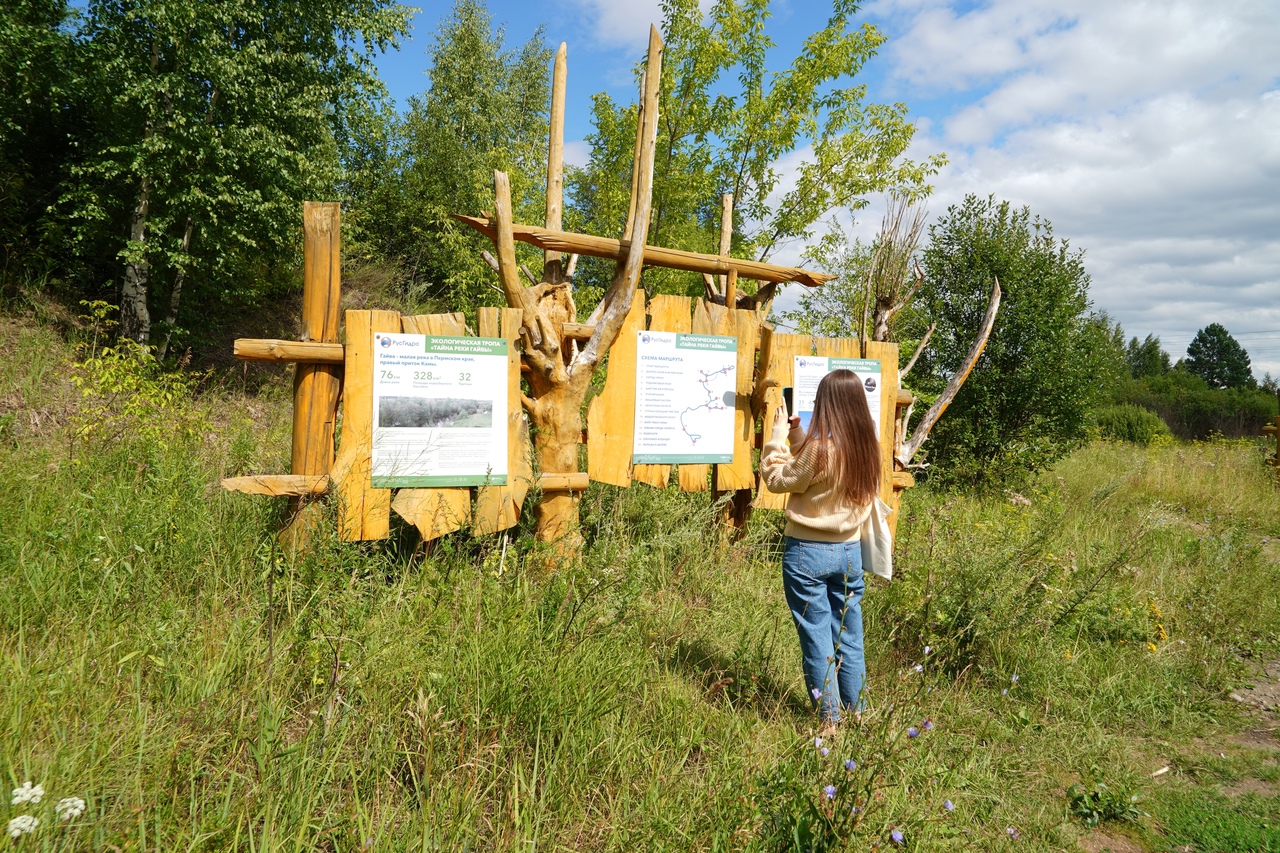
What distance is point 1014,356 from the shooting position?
9.48 metres

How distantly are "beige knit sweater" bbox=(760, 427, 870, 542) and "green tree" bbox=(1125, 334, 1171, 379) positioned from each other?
260 ft

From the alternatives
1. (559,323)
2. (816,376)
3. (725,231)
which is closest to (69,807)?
(559,323)

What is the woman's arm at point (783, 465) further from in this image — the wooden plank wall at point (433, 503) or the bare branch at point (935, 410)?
the bare branch at point (935, 410)

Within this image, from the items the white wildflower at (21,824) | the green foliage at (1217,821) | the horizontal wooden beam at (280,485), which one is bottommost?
the green foliage at (1217,821)

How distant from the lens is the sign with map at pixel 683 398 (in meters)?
5.03

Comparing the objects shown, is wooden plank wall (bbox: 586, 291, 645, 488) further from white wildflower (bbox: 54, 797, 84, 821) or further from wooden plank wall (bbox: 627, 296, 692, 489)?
white wildflower (bbox: 54, 797, 84, 821)

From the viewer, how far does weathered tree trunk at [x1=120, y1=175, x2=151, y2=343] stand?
31.8 ft

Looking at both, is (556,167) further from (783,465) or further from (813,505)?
(813,505)

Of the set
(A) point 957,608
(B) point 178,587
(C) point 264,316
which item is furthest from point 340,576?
(C) point 264,316

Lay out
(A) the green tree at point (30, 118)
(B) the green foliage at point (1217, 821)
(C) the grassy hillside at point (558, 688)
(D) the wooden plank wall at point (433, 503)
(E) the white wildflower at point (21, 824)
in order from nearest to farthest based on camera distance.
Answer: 1. (E) the white wildflower at point (21, 824)
2. (C) the grassy hillside at point (558, 688)
3. (B) the green foliage at point (1217, 821)
4. (D) the wooden plank wall at point (433, 503)
5. (A) the green tree at point (30, 118)

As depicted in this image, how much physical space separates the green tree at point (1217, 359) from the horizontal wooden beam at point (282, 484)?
97308 millimetres

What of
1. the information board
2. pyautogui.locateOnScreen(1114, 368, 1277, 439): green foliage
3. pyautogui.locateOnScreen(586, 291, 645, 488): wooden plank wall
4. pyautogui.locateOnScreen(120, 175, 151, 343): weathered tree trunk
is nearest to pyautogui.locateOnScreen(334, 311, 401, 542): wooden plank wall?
pyautogui.locateOnScreen(586, 291, 645, 488): wooden plank wall

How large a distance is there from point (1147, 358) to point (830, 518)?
273ft

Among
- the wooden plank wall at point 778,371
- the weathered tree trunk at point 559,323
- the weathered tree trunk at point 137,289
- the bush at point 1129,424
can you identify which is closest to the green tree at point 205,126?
the weathered tree trunk at point 137,289
